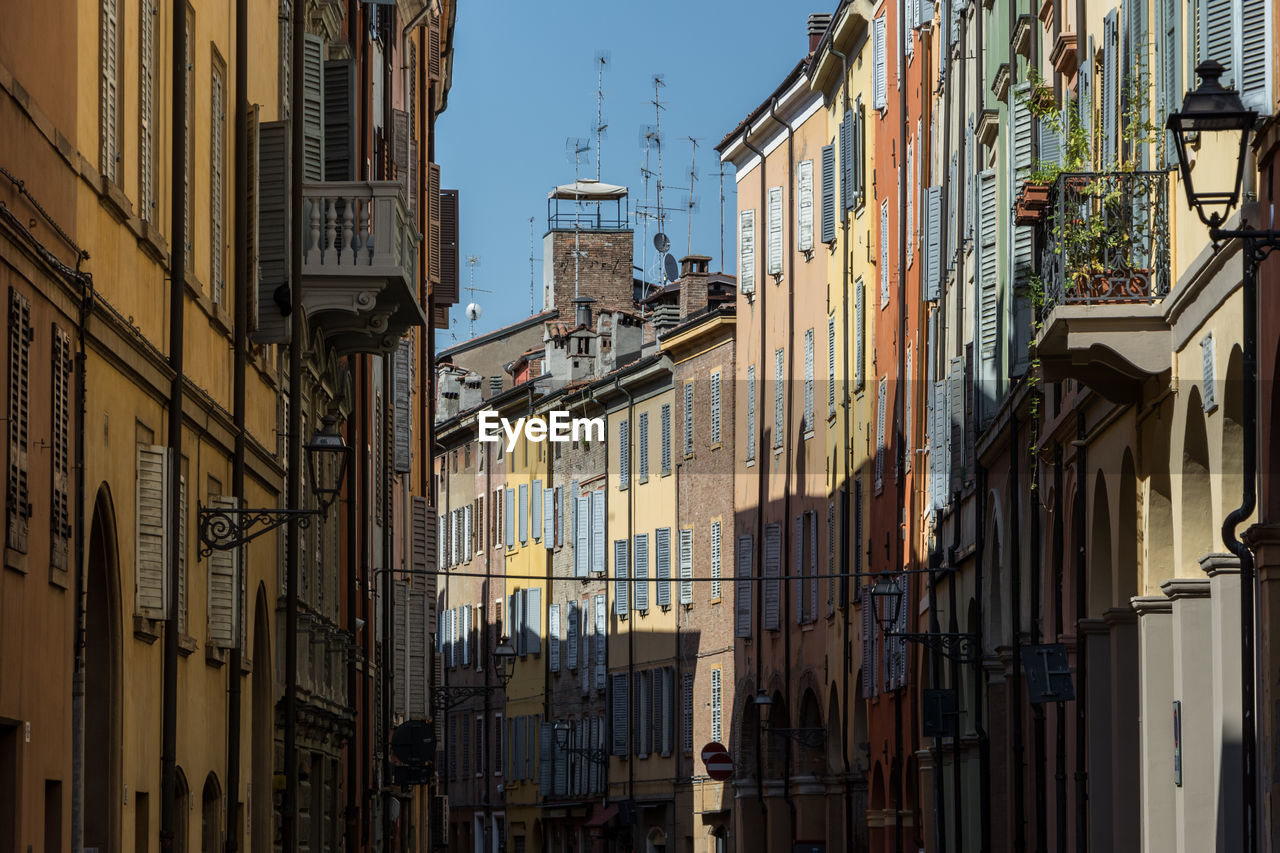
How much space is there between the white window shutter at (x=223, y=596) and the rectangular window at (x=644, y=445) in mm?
42717

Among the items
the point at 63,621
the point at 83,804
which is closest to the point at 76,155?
the point at 63,621

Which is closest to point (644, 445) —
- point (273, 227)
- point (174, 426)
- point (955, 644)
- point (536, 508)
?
point (536, 508)

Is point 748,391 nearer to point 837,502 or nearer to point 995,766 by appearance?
point 837,502

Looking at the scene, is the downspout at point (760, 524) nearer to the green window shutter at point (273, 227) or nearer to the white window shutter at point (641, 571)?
the white window shutter at point (641, 571)

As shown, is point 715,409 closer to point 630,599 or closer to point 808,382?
point 808,382

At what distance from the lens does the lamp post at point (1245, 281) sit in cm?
1302

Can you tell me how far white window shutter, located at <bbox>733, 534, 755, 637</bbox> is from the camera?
176 ft

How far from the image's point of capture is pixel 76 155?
538 inches

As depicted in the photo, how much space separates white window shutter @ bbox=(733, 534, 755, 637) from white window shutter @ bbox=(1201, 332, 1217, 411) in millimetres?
36748

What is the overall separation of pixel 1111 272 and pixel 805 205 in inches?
1313

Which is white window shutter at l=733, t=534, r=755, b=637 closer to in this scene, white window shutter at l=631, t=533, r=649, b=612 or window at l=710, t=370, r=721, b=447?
window at l=710, t=370, r=721, b=447

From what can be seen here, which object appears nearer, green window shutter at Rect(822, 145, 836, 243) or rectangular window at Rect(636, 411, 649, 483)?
green window shutter at Rect(822, 145, 836, 243)

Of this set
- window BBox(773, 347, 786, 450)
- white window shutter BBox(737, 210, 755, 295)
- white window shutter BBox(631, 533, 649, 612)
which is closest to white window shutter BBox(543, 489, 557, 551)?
white window shutter BBox(631, 533, 649, 612)

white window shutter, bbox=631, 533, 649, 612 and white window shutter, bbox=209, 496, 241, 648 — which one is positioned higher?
white window shutter, bbox=631, 533, 649, 612
